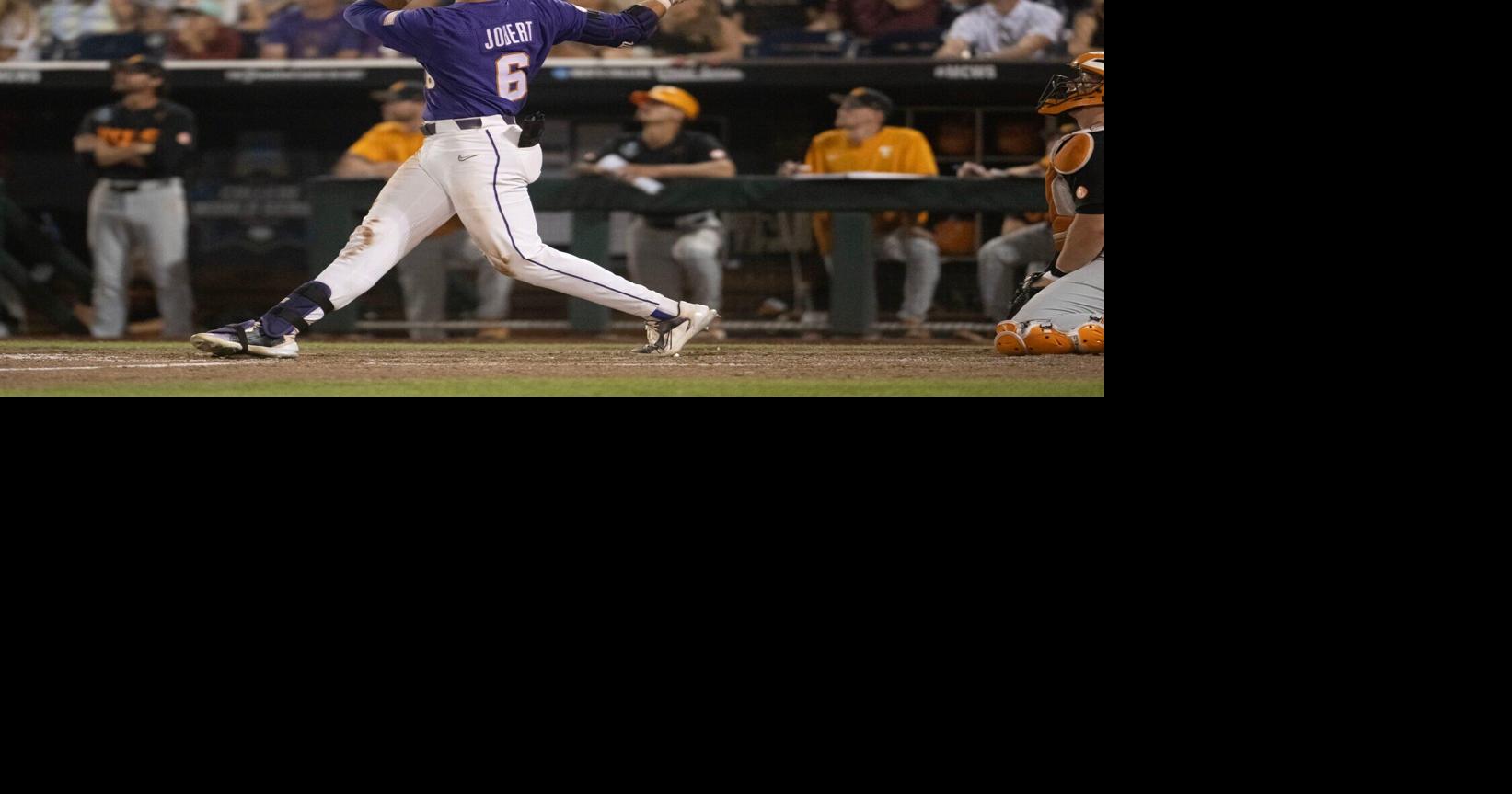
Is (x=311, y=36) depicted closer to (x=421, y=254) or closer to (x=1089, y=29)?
(x=421, y=254)

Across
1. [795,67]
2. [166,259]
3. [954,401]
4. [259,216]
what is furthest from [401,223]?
[259,216]

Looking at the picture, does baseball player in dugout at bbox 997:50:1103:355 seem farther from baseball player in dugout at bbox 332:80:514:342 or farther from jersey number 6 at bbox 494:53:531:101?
baseball player in dugout at bbox 332:80:514:342

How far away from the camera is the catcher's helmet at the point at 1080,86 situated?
4.68 metres

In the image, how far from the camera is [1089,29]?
22.9 feet

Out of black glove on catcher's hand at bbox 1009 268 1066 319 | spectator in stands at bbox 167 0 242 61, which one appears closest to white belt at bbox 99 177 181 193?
spectator in stands at bbox 167 0 242 61

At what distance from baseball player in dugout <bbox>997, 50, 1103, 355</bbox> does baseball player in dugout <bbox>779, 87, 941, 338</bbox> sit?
1.29 m

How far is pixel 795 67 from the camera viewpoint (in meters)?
7.21

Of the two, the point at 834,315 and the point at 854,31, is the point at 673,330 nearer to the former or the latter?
the point at 834,315

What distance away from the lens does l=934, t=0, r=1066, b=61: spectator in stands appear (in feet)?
23.1

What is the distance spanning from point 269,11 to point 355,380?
416 centimetres

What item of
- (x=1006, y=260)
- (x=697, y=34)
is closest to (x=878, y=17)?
(x=697, y=34)

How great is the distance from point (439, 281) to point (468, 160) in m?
2.09

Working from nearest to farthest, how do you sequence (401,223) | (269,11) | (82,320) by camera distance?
1. (401,223)
2. (82,320)
3. (269,11)

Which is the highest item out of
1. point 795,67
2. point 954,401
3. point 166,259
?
point 795,67
